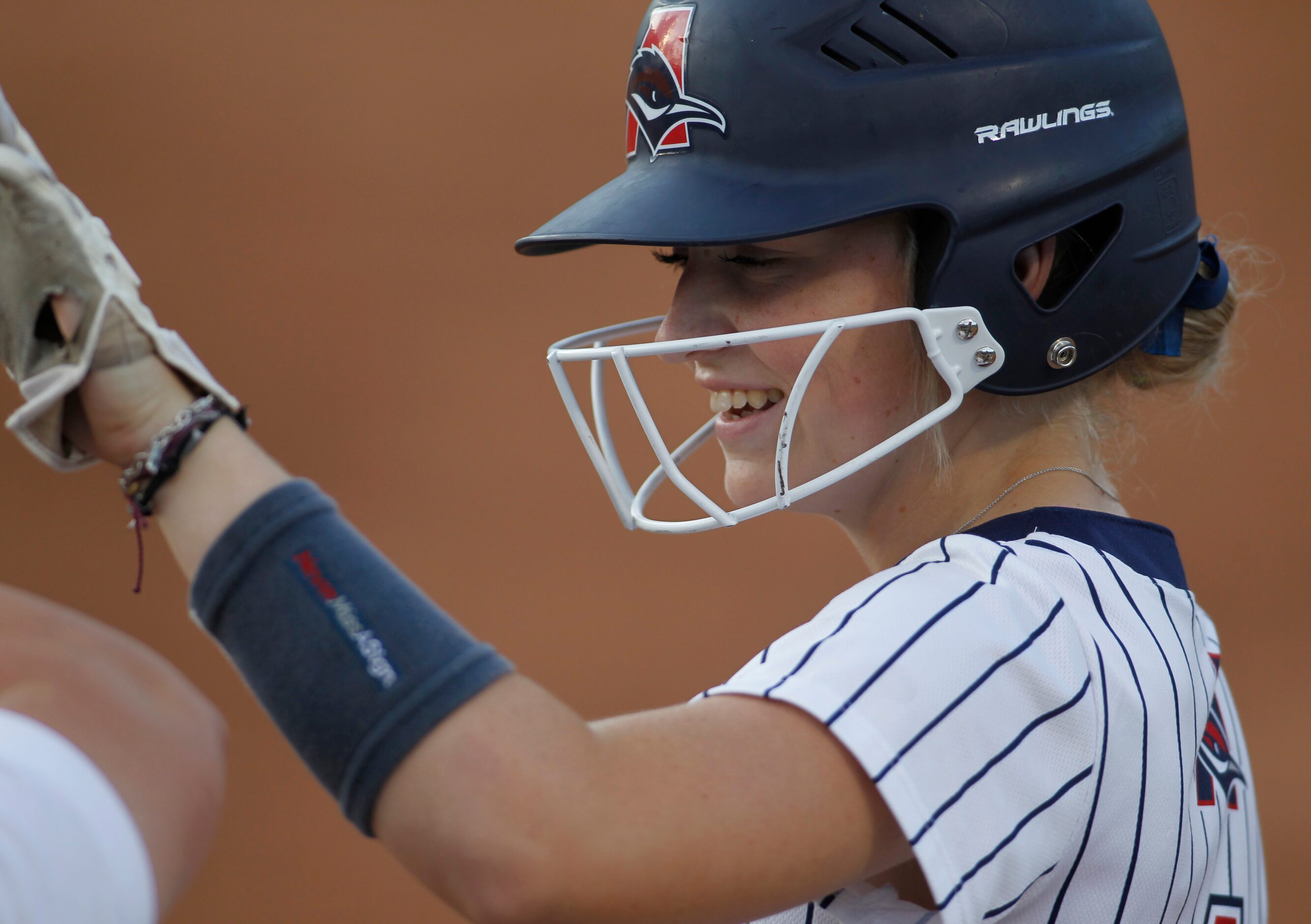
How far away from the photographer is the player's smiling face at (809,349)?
1.05 m

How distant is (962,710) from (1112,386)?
62 centimetres

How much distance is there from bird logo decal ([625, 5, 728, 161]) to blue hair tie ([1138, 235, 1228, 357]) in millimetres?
558

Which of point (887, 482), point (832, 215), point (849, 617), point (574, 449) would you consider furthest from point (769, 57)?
point (574, 449)

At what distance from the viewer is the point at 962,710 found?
2.56 feet

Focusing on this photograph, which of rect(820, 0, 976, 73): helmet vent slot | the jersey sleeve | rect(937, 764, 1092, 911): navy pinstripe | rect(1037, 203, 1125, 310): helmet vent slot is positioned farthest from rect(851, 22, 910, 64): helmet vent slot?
rect(937, 764, 1092, 911): navy pinstripe

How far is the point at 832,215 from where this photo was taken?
3.37ft

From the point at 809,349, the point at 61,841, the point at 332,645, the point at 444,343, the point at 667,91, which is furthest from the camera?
the point at 444,343

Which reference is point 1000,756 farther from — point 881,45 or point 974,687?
point 881,45

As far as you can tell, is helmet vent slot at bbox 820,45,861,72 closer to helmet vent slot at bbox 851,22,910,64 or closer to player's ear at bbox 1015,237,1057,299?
helmet vent slot at bbox 851,22,910,64

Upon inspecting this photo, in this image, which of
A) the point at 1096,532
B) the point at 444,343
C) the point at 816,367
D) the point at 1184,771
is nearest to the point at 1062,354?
the point at 1096,532

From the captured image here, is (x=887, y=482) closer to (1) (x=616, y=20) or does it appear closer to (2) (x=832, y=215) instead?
(2) (x=832, y=215)

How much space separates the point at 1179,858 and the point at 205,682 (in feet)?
9.78

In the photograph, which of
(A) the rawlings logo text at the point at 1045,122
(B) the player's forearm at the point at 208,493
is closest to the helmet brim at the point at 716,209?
(A) the rawlings logo text at the point at 1045,122

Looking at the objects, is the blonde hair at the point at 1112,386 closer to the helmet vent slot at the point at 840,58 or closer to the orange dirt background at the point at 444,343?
the helmet vent slot at the point at 840,58
